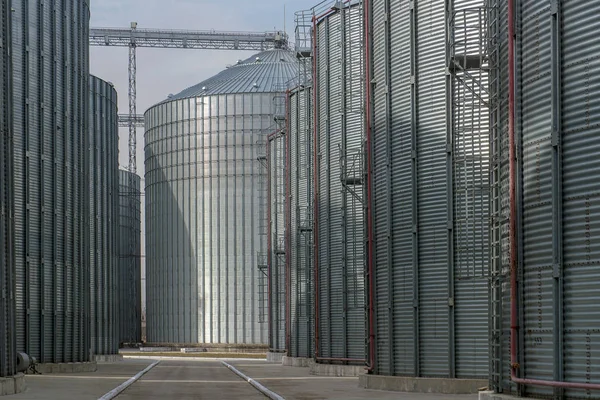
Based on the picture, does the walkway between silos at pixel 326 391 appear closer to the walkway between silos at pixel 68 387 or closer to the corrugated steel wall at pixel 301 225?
the walkway between silos at pixel 68 387

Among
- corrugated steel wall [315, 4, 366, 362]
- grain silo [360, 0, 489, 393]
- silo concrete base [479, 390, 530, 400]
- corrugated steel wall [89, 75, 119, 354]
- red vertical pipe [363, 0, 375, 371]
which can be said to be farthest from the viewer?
corrugated steel wall [89, 75, 119, 354]

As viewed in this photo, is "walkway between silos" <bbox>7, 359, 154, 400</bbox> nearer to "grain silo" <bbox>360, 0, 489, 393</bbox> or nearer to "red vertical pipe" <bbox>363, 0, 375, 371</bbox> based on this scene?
"red vertical pipe" <bbox>363, 0, 375, 371</bbox>

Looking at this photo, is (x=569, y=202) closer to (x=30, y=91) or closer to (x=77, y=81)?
(x=30, y=91)

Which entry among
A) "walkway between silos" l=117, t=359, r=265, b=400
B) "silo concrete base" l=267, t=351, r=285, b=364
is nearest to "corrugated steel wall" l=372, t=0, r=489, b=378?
"walkway between silos" l=117, t=359, r=265, b=400

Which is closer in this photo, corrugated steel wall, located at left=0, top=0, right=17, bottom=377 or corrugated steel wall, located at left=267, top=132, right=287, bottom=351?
corrugated steel wall, located at left=0, top=0, right=17, bottom=377

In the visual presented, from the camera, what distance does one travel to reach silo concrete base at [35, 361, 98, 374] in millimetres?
49025

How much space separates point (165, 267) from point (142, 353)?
12128 millimetres

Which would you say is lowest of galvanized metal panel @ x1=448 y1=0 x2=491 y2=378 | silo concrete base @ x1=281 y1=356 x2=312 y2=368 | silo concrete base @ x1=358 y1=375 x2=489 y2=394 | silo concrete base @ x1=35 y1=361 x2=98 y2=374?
silo concrete base @ x1=281 y1=356 x2=312 y2=368

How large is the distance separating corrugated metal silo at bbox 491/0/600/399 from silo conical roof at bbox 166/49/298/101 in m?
75.9

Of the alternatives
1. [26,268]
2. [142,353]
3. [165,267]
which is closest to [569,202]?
[26,268]

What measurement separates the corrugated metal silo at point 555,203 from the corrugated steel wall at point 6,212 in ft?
50.1

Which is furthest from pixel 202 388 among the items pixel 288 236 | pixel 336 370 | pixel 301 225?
pixel 288 236

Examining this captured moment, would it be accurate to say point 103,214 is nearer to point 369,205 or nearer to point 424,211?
point 369,205

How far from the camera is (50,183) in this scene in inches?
2024
